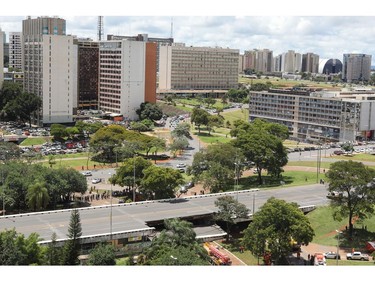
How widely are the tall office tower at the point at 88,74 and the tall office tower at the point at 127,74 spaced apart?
7.29 ft

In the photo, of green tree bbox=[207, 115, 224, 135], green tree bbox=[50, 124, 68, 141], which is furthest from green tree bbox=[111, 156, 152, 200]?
green tree bbox=[207, 115, 224, 135]

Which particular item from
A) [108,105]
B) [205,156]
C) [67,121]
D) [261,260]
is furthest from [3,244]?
[108,105]

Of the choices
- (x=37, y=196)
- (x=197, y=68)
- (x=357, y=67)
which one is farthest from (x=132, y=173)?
(x=357, y=67)

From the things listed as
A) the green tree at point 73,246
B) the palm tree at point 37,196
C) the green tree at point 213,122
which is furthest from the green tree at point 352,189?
the green tree at point 213,122

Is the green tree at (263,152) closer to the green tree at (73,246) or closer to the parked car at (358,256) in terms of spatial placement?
the parked car at (358,256)

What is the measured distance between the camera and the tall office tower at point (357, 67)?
169750 millimetres

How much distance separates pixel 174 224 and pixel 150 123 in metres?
44.9

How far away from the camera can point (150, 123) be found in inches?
2761

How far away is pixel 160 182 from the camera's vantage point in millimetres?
35938

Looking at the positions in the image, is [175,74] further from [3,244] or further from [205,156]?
[3,244]

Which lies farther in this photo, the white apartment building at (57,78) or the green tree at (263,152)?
the white apartment building at (57,78)

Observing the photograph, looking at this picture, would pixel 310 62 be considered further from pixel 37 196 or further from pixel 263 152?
pixel 37 196

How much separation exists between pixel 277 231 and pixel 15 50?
97.3 m

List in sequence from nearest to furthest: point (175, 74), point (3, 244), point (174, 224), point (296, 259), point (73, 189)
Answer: point (3, 244), point (174, 224), point (296, 259), point (73, 189), point (175, 74)
